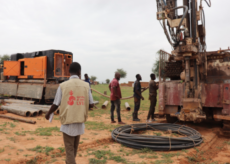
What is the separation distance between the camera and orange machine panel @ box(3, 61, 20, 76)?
13383mm

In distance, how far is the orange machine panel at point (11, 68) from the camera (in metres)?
13.4

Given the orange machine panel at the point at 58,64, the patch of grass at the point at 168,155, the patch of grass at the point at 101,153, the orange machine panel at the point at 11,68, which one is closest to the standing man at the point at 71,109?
the patch of grass at the point at 101,153

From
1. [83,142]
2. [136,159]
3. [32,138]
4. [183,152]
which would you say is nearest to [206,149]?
[183,152]

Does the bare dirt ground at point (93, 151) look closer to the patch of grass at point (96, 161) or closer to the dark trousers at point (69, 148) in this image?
the patch of grass at point (96, 161)

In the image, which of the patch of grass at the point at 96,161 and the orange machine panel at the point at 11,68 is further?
the orange machine panel at the point at 11,68

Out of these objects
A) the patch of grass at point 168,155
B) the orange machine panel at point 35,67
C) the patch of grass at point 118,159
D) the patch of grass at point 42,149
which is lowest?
the patch of grass at point 168,155

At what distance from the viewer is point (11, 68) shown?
44.0 ft

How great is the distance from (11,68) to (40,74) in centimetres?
284

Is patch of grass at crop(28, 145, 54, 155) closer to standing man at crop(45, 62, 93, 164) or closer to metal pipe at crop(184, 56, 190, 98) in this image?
standing man at crop(45, 62, 93, 164)

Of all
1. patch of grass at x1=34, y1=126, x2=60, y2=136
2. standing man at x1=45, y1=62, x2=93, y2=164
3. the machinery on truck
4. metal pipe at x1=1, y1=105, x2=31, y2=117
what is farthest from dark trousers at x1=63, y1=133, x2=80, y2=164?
the machinery on truck

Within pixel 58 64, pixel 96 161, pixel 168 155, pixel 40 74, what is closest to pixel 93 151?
pixel 96 161

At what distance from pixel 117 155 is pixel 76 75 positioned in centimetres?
218

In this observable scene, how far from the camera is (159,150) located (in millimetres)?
4512

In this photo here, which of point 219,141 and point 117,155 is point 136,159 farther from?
point 219,141
